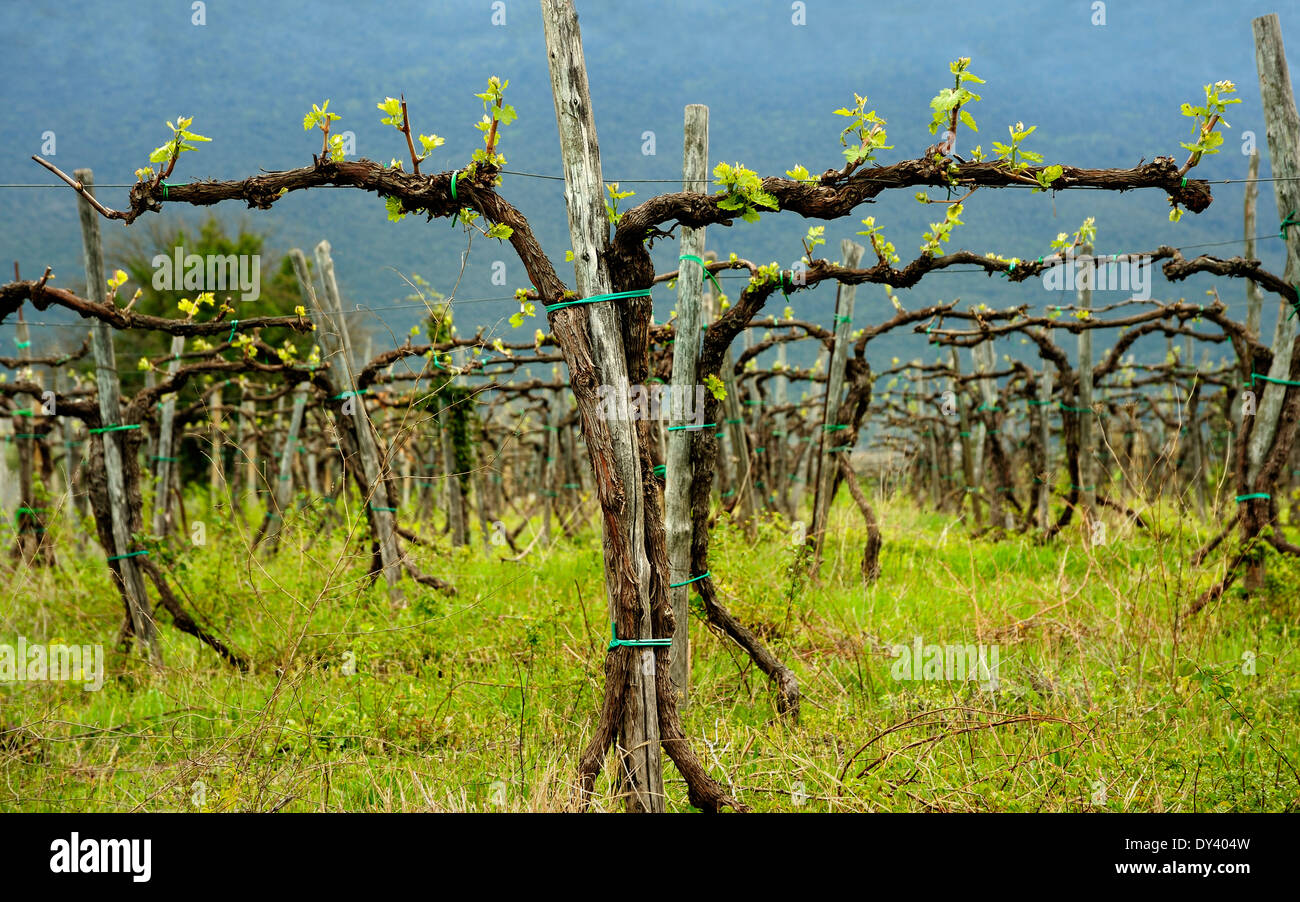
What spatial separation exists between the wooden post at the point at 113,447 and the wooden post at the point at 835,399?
14.5 ft

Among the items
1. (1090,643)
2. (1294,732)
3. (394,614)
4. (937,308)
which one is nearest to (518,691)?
(394,614)

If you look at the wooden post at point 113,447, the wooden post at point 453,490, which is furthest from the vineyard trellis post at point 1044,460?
the wooden post at point 113,447

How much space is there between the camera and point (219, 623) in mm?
6074

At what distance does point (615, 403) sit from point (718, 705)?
1983mm

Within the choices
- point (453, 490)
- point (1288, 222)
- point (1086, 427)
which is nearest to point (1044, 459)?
point (1086, 427)

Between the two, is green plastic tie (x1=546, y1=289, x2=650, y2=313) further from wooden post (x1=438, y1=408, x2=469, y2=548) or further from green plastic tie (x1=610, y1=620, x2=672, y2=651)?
wooden post (x1=438, y1=408, x2=469, y2=548)

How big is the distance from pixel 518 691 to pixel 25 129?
14641 cm

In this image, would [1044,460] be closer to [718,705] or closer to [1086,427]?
[1086,427]

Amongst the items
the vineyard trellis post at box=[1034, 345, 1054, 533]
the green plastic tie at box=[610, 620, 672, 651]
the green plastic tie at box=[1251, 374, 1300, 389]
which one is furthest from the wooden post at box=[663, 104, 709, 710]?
the vineyard trellis post at box=[1034, 345, 1054, 533]

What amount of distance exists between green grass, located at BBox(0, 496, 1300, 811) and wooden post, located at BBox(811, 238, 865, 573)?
2.03ft

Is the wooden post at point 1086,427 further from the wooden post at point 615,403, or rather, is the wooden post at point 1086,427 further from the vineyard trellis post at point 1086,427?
the wooden post at point 615,403

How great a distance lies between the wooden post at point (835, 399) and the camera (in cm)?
657

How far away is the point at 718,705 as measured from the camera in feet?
14.4
